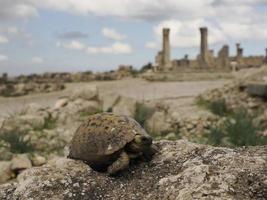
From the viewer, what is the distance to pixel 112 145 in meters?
4.09

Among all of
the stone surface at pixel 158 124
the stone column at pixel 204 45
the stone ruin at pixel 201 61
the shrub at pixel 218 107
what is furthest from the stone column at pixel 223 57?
the stone surface at pixel 158 124

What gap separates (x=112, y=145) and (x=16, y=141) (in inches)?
325

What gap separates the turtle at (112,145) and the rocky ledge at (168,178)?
8 cm

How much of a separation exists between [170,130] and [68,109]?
3.27m

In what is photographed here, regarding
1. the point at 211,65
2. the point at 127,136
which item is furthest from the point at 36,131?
the point at 211,65

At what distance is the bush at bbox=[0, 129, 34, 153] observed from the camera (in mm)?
11859

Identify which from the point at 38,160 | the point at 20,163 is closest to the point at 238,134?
the point at 38,160

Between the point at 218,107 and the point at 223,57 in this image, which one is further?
the point at 223,57

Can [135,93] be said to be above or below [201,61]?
below

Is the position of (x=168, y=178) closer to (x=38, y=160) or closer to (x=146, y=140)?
(x=146, y=140)

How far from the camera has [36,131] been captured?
1388 cm

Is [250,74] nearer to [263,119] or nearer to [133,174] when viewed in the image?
[263,119]

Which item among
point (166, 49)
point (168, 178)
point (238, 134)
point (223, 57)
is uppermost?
point (166, 49)

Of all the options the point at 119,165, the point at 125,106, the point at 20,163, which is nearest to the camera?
the point at 119,165
